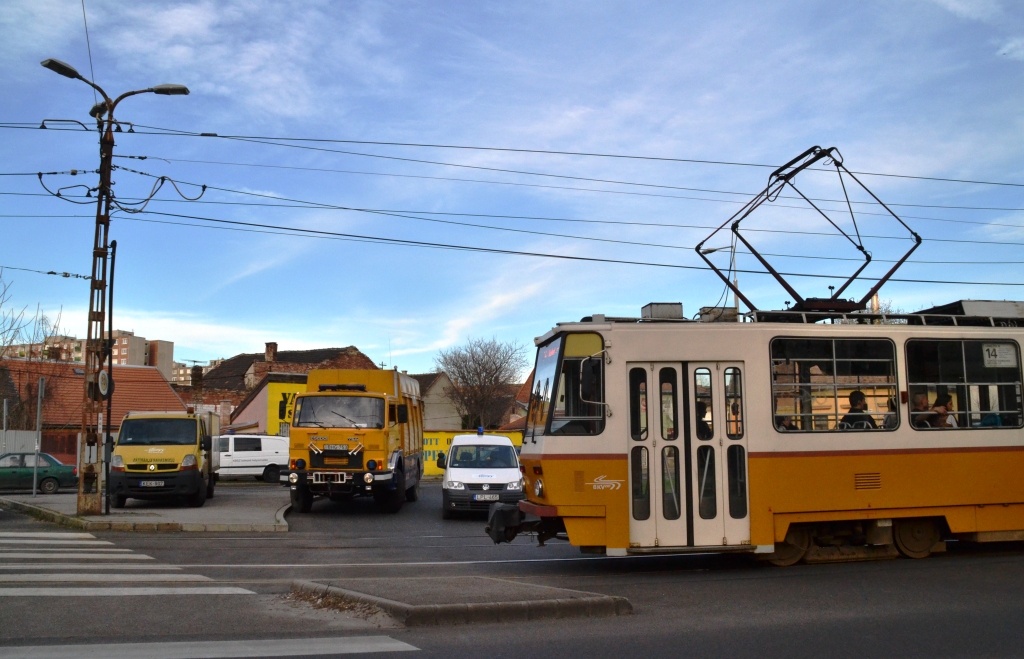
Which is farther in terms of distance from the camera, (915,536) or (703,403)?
(915,536)

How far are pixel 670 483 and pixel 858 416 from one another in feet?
8.64

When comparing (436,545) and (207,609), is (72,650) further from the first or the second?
(436,545)

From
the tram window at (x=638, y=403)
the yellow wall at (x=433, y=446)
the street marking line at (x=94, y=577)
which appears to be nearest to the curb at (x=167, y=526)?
the street marking line at (x=94, y=577)

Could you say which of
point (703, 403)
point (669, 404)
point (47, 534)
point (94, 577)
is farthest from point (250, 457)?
point (703, 403)

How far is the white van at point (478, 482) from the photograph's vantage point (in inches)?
750

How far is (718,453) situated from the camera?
1064cm

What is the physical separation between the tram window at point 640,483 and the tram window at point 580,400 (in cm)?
53

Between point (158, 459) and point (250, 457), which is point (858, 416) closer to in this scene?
point (158, 459)

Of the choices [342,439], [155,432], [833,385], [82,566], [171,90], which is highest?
[171,90]

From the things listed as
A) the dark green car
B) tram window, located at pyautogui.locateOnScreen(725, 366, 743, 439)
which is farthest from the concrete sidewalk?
tram window, located at pyautogui.locateOnScreen(725, 366, 743, 439)

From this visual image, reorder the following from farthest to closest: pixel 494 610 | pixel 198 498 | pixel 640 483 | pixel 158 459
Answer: pixel 198 498
pixel 158 459
pixel 640 483
pixel 494 610

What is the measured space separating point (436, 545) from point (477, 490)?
462 centimetres

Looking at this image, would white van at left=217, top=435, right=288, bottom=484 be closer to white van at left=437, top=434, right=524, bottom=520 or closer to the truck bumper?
the truck bumper

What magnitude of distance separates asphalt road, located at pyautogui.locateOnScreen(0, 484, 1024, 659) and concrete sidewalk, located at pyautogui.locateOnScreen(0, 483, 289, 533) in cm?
279
